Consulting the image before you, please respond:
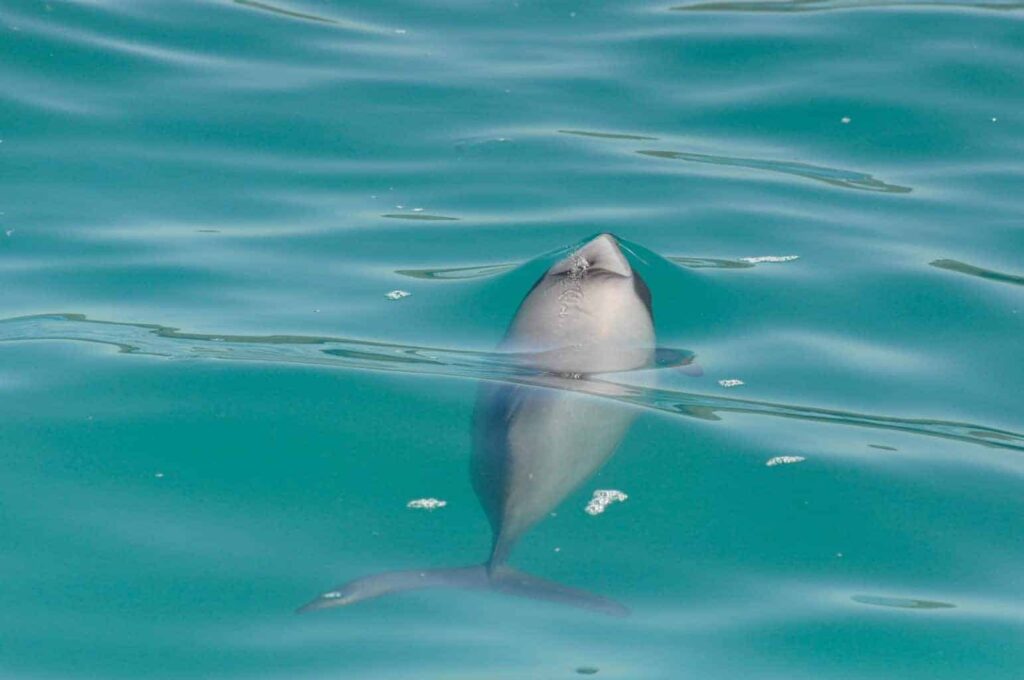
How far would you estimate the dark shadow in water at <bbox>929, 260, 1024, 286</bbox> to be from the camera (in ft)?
24.3

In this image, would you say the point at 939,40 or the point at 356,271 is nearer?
the point at 356,271

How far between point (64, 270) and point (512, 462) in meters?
3.47

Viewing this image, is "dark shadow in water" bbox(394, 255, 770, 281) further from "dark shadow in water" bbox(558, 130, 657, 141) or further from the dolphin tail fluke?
the dolphin tail fluke

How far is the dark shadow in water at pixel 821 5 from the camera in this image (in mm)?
11641

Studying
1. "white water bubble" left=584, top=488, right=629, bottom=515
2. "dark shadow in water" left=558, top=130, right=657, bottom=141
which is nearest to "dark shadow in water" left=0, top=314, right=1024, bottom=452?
"white water bubble" left=584, top=488, right=629, bottom=515

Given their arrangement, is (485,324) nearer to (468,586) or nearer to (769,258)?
(769,258)

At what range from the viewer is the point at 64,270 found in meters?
7.43

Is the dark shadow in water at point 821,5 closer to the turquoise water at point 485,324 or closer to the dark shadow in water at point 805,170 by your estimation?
the turquoise water at point 485,324

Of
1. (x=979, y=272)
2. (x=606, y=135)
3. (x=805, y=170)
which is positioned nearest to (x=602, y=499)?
(x=979, y=272)

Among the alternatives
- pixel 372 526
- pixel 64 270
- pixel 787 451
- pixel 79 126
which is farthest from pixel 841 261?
pixel 79 126

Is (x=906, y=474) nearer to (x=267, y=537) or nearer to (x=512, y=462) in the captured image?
(x=512, y=462)

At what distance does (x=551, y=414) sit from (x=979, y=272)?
3233 millimetres

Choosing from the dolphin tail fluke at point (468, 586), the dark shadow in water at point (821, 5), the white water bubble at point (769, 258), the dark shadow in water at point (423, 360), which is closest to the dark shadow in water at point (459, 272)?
the dark shadow in water at point (423, 360)

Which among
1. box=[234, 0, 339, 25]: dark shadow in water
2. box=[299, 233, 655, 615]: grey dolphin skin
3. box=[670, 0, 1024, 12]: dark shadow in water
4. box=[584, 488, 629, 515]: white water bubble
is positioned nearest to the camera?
A: box=[299, 233, 655, 615]: grey dolphin skin
